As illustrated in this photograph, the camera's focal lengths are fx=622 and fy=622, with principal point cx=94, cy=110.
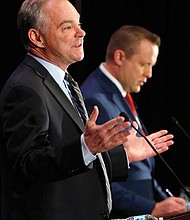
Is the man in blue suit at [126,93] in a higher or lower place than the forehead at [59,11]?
lower

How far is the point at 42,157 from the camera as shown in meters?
1.89

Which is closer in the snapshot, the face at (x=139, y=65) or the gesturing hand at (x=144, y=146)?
the gesturing hand at (x=144, y=146)

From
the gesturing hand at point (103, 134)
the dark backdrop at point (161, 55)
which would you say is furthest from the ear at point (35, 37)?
the dark backdrop at point (161, 55)

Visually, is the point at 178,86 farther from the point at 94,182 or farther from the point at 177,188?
the point at 94,182

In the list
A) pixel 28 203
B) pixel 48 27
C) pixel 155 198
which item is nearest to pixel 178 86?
pixel 155 198

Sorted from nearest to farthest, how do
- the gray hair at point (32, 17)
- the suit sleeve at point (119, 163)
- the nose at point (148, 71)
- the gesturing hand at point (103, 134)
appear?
the gesturing hand at point (103, 134) < the gray hair at point (32, 17) < the suit sleeve at point (119, 163) < the nose at point (148, 71)

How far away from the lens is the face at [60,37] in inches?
88.7

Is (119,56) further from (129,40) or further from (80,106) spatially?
(80,106)

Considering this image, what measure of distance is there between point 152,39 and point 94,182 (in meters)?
1.48

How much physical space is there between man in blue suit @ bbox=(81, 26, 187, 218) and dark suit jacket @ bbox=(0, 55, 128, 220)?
30.3 inches

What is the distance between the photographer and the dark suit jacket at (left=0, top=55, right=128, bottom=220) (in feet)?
6.28

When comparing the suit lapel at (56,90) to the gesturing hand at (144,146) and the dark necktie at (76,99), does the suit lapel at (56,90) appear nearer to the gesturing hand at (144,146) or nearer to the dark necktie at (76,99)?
the dark necktie at (76,99)

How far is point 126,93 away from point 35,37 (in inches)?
48.7

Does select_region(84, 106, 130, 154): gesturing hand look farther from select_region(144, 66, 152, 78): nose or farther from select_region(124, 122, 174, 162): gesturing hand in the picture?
select_region(144, 66, 152, 78): nose
